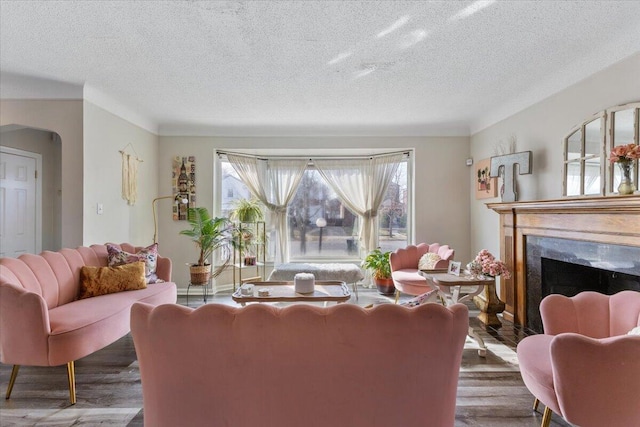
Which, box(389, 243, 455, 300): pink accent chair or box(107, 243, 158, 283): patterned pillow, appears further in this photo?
box(389, 243, 455, 300): pink accent chair

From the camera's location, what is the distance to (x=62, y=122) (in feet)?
11.4

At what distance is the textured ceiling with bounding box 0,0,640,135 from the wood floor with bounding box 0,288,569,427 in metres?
2.54

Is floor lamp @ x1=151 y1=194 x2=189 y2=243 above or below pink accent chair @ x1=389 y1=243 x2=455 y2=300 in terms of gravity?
above

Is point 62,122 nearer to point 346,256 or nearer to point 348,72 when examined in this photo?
point 348,72

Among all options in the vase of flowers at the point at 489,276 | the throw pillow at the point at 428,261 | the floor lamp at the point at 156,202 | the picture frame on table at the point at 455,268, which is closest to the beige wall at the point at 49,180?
the floor lamp at the point at 156,202

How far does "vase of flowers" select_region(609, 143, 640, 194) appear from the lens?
223 centimetres

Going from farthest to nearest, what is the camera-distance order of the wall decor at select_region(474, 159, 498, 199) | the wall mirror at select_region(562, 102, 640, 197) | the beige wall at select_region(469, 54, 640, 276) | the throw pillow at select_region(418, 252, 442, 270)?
the wall decor at select_region(474, 159, 498, 199) → the throw pillow at select_region(418, 252, 442, 270) → the beige wall at select_region(469, 54, 640, 276) → the wall mirror at select_region(562, 102, 640, 197)

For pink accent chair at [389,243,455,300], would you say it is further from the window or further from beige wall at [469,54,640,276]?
the window

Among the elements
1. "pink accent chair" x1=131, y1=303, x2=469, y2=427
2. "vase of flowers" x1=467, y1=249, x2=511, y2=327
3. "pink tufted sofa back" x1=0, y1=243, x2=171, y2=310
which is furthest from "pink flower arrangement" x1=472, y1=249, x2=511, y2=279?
"pink tufted sofa back" x1=0, y1=243, x2=171, y2=310

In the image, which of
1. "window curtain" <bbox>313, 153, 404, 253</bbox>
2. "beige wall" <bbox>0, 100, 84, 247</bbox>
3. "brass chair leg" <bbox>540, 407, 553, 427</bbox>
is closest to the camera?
"brass chair leg" <bbox>540, 407, 553, 427</bbox>

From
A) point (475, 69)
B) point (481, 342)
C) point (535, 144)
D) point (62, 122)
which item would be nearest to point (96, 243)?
point (62, 122)

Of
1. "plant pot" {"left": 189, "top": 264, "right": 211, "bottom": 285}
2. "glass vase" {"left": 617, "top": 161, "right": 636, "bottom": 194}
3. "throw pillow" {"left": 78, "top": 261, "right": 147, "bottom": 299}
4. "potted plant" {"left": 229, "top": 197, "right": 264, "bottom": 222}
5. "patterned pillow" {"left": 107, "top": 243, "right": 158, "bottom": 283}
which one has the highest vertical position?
"glass vase" {"left": 617, "top": 161, "right": 636, "bottom": 194}

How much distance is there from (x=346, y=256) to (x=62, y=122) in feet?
14.0

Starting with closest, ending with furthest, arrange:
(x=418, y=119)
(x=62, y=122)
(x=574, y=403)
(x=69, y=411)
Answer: (x=574, y=403) < (x=69, y=411) < (x=62, y=122) < (x=418, y=119)
